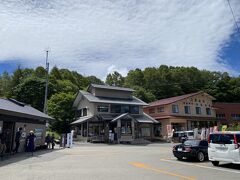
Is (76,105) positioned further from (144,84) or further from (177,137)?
(144,84)

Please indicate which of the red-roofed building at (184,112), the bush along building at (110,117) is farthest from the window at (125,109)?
the red-roofed building at (184,112)

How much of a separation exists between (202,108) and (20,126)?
3732 cm

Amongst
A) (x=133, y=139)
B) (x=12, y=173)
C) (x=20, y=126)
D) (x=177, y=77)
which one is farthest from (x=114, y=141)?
(x=177, y=77)

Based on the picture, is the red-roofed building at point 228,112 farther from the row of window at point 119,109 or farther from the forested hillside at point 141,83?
the row of window at point 119,109

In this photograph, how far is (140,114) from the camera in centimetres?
4297

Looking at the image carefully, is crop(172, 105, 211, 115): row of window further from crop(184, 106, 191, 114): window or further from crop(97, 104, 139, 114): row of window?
crop(97, 104, 139, 114): row of window

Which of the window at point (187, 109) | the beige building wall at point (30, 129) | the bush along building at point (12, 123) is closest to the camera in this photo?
the bush along building at point (12, 123)

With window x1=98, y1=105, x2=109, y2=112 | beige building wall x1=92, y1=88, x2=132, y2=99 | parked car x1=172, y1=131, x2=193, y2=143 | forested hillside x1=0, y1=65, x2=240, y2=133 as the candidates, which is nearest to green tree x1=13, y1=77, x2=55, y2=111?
forested hillside x1=0, y1=65, x2=240, y2=133

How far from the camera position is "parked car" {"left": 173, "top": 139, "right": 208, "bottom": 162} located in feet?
48.7

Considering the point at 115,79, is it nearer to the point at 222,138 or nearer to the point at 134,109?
the point at 134,109

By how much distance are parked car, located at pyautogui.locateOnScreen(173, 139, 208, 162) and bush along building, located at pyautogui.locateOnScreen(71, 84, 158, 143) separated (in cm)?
2107

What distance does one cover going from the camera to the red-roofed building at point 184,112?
44781 mm

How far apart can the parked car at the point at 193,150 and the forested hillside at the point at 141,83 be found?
41006 mm

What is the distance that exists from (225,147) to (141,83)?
5946 cm
